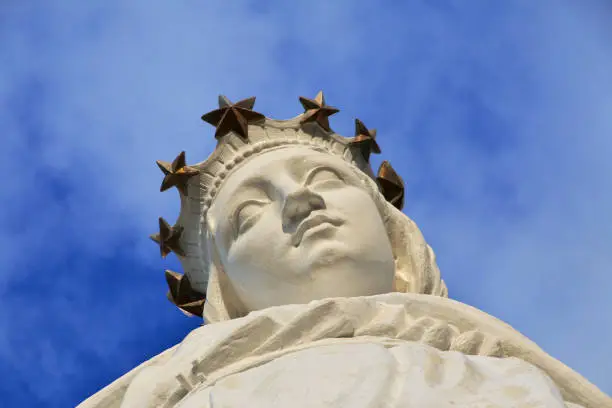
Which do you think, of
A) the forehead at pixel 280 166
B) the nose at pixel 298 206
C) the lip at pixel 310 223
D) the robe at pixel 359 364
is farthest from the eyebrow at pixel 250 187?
the robe at pixel 359 364

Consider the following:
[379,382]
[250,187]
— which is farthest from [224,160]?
[379,382]

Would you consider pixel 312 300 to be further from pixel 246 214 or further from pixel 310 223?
pixel 246 214

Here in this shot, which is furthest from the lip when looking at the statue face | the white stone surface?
the white stone surface

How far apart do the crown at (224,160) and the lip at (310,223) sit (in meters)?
0.79

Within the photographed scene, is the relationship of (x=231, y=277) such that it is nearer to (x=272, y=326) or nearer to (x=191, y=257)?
(x=191, y=257)

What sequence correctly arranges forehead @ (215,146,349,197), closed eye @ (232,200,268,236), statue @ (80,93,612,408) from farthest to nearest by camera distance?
forehead @ (215,146,349,197) → closed eye @ (232,200,268,236) → statue @ (80,93,612,408)

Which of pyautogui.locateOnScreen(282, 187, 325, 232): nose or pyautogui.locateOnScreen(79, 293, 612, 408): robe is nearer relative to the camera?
pyautogui.locateOnScreen(79, 293, 612, 408): robe

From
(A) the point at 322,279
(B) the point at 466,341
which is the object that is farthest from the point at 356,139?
(B) the point at 466,341

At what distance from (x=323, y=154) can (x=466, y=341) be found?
4.85 feet

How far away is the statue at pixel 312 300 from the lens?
2291 millimetres

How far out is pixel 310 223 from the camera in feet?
11.4

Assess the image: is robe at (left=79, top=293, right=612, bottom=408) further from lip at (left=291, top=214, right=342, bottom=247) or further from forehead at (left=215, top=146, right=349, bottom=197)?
forehead at (left=215, top=146, right=349, bottom=197)

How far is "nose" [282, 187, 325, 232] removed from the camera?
3533 millimetres

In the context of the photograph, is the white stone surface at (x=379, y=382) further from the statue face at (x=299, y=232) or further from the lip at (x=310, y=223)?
the lip at (x=310, y=223)
